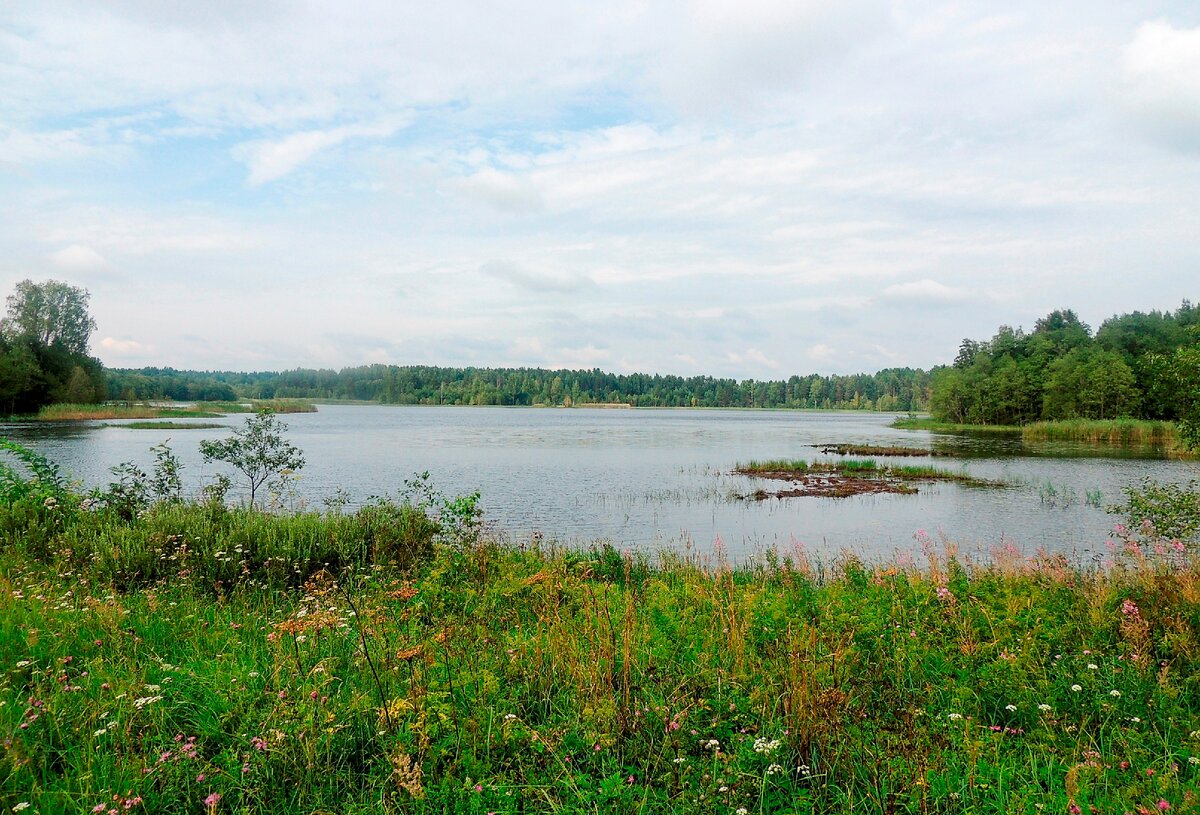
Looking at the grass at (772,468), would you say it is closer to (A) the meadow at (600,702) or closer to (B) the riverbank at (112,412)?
(A) the meadow at (600,702)

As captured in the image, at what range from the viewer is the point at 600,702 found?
13.6ft

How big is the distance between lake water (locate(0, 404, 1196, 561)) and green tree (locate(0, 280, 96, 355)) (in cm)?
3207

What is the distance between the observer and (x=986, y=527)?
872 inches

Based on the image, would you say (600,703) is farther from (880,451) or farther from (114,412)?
(114,412)

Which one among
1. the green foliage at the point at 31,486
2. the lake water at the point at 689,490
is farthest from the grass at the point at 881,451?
the green foliage at the point at 31,486

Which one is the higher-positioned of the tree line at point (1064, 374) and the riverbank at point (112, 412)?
the tree line at point (1064, 374)

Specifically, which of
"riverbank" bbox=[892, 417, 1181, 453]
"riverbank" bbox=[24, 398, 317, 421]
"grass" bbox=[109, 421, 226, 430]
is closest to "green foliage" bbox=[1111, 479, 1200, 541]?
"riverbank" bbox=[892, 417, 1181, 453]

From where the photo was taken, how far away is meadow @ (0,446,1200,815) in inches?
138

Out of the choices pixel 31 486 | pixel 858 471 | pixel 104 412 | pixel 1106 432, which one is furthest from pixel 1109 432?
pixel 104 412

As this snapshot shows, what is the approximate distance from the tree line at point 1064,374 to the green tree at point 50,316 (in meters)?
121

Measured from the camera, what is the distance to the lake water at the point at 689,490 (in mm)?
19984

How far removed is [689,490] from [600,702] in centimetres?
2689

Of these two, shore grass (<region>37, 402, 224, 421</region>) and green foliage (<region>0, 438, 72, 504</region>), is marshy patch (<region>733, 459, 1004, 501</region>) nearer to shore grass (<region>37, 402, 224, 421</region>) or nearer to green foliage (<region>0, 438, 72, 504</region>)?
green foliage (<region>0, 438, 72, 504</region>)

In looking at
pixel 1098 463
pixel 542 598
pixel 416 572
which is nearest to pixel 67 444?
pixel 416 572
